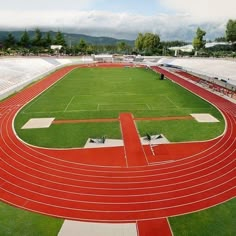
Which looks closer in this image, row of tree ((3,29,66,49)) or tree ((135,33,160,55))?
row of tree ((3,29,66,49))

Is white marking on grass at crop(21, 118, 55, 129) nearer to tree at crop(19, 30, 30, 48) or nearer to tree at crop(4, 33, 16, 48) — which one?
tree at crop(19, 30, 30, 48)

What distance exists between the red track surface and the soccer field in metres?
2.23

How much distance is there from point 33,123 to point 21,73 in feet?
109

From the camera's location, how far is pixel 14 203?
14609mm

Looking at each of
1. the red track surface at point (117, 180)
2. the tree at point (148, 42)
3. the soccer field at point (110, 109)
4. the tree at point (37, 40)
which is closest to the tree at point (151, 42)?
the tree at point (148, 42)

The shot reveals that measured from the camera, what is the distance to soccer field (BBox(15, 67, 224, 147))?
24.0m

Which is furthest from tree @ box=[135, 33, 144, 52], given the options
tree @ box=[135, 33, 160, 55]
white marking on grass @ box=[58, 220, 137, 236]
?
white marking on grass @ box=[58, 220, 137, 236]

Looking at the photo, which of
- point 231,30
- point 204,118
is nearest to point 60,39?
point 231,30

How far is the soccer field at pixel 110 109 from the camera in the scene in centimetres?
2397

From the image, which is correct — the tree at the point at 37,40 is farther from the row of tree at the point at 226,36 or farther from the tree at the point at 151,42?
the row of tree at the point at 226,36

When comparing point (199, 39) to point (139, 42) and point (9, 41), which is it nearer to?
point (139, 42)

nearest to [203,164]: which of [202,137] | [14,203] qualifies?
[202,137]

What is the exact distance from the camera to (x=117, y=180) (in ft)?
54.5

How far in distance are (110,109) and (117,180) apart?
16788mm
